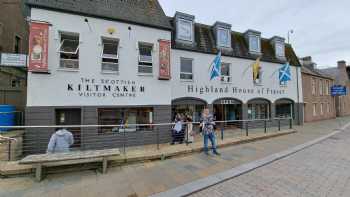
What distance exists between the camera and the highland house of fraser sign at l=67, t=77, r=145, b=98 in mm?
8500

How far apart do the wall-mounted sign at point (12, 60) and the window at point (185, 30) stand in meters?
8.76

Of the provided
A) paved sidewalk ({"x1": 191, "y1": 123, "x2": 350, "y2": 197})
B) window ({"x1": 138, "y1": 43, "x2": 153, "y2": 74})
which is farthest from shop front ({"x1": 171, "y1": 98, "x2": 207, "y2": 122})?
paved sidewalk ({"x1": 191, "y1": 123, "x2": 350, "y2": 197})

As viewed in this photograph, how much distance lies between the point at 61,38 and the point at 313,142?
46.7 feet

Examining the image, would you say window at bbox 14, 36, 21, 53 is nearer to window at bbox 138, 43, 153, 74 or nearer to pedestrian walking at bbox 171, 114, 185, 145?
window at bbox 138, 43, 153, 74

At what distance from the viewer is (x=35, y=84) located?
776 centimetres

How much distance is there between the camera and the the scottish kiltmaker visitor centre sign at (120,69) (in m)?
7.98

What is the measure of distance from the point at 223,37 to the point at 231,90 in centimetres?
429

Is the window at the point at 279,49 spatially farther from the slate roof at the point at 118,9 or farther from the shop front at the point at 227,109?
the slate roof at the point at 118,9

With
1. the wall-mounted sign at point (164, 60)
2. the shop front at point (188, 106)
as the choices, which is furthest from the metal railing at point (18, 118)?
the shop front at point (188, 106)

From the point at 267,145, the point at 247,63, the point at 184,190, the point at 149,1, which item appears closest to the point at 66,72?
the point at 149,1

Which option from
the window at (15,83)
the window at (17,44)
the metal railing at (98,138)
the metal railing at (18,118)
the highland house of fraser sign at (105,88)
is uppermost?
the window at (17,44)

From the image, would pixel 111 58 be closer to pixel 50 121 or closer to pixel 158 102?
pixel 158 102

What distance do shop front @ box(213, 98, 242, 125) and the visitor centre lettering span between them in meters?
0.72

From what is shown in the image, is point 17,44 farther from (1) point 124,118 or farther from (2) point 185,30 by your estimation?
(2) point 185,30
